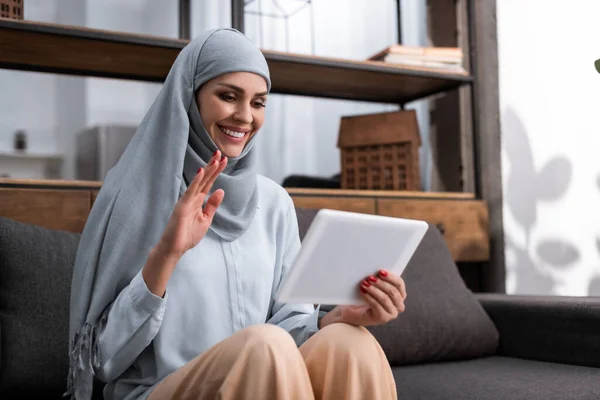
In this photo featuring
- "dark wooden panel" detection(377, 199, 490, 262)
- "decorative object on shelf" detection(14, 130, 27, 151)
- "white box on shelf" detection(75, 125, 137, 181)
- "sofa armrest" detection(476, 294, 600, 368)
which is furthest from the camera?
"decorative object on shelf" detection(14, 130, 27, 151)

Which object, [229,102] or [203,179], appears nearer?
[203,179]

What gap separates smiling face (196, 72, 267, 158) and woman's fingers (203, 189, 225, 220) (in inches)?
9.0

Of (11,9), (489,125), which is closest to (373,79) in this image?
(489,125)

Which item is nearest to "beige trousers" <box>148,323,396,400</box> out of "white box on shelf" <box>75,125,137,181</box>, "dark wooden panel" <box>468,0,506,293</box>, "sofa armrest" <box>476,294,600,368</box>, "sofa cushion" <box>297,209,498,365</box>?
"sofa cushion" <box>297,209,498,365</box>

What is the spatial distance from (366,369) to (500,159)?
1.72m

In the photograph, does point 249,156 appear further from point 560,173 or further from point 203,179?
point 560,173

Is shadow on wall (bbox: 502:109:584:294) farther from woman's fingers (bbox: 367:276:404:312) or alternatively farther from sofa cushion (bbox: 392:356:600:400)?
woman's fingers (bbox: 367:276:404:312)

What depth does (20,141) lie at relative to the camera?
13.5 ft

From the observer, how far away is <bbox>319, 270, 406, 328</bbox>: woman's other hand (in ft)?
3.72

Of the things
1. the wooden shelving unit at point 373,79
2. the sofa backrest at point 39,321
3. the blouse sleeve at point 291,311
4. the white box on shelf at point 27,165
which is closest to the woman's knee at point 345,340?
the blouse sleeve at point 291,311

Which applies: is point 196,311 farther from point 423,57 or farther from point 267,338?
point 423,57

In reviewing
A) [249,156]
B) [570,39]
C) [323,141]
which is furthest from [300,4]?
[249,156]

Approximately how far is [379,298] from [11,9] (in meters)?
1.26

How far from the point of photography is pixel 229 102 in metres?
1.25
